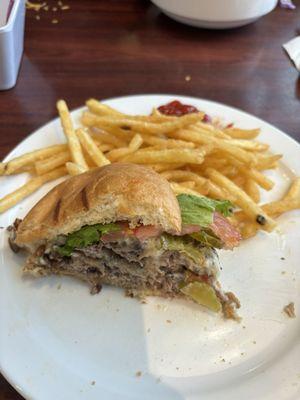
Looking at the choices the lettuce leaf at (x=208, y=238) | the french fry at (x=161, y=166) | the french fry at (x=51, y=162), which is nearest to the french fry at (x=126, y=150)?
the french fry at (x=161, y=166)

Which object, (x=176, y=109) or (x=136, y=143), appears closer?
(x=136, y=143)

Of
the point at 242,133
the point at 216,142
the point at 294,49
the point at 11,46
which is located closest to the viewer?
the point at 216,142

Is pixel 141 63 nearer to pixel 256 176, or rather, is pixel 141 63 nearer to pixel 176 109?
pixel 176 109

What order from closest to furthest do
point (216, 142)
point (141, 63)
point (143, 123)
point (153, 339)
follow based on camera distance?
point (153, 339)
point (216, 142)
point (143, 123)
point (141, 63)

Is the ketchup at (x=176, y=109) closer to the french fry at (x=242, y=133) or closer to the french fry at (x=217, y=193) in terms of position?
the french fry at (x=242, y=133)

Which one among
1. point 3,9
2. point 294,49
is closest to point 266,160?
point 294,49

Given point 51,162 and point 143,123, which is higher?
point 143,123

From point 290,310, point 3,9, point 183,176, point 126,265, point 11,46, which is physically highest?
point 3,9
